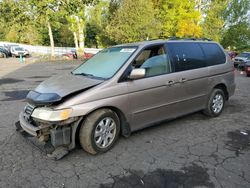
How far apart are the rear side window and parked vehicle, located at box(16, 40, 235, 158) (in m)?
0.02

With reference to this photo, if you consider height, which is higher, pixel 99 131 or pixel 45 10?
pixel 45 10

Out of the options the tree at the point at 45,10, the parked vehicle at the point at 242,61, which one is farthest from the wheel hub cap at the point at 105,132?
the tree at the point at 45,10

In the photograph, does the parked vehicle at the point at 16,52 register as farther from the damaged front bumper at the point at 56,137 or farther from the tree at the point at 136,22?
the damaged front bumper at the point at 56,137

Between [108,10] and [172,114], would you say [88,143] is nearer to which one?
[172,114]

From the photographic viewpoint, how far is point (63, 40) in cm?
5584

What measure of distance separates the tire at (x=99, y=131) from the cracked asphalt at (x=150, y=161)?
151 millimetres

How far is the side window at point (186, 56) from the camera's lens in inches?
200

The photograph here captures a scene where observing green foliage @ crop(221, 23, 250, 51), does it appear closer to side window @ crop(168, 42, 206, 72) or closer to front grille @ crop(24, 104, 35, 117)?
side window @ crop(168, 42, 206, 72)

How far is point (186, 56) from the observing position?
5.29m

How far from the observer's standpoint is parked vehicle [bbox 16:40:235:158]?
387 cm

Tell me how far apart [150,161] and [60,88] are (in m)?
1.78

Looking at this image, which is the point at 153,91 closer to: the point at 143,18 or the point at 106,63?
the point at 106,63

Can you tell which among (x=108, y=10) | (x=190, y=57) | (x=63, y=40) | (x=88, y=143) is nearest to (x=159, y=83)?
(x=190, y=57)

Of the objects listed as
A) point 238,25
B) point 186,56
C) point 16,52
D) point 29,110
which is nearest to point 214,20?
point 238,25
